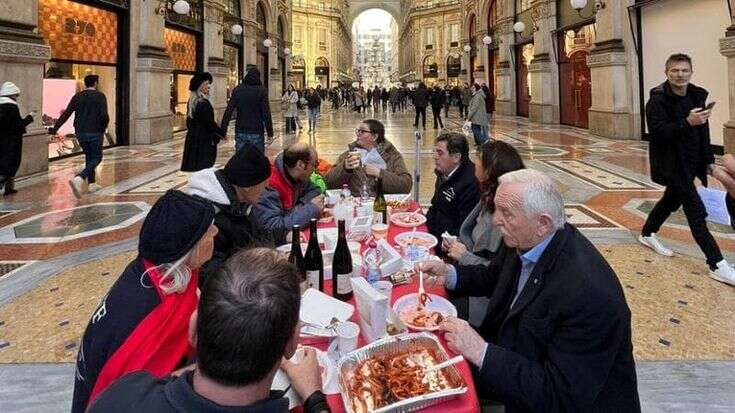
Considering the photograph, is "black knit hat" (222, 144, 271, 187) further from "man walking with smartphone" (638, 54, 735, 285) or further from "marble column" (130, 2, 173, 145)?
"marble column" (130, 2, 173, 145)

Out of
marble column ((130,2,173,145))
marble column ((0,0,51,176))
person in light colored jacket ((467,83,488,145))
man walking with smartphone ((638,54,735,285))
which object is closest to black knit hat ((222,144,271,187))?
man walking with smartphone ((638,54,735,285))

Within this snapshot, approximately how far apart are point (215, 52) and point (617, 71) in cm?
1325

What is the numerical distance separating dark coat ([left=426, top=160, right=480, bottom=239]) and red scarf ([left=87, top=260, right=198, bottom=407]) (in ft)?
6.89

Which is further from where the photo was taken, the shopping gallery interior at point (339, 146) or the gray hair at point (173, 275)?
the shopping gallery interior at point (339, 146)

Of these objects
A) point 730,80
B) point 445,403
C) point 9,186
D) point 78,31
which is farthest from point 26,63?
point 730,80

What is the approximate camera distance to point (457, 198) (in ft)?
10.8

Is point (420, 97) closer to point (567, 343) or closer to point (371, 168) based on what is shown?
point (371, 168)

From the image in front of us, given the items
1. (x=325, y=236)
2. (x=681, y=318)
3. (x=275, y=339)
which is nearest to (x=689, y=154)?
(x=681, y=318)

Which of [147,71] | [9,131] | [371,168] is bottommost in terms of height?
[371,168]

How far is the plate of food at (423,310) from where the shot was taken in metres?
1.78

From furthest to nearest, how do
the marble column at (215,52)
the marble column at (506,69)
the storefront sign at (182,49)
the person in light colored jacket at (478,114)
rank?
the marble column at (506,69)
the marble column at (215,52)
the storefront sign at (182,49)
the person in light colored jacket at (478,114)

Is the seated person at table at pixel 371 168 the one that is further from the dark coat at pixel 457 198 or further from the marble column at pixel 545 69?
the marble column at pixel 545 69

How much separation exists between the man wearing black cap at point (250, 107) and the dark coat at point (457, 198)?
4.73m

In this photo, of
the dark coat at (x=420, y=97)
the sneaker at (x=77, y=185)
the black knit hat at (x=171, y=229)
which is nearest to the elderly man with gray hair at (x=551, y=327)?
the black knit hat at (x=171, y=229)
